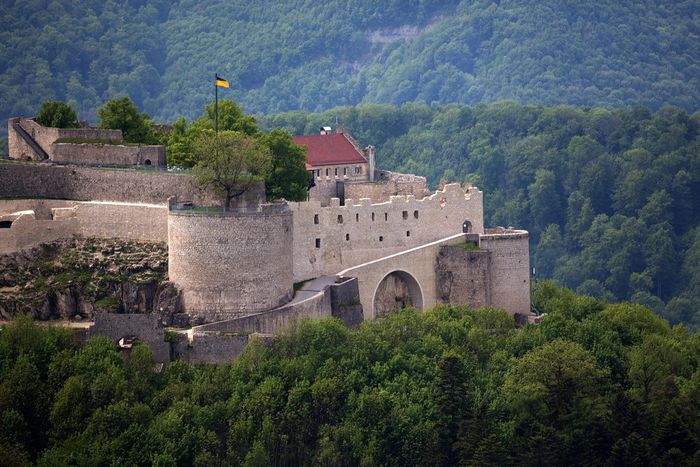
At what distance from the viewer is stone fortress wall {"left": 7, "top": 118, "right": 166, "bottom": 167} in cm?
9950

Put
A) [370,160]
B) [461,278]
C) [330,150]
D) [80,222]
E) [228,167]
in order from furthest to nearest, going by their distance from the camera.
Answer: [370,160], [330,150], [461,278], [80,222], [228,167]

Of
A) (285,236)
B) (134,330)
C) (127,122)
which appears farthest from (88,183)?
(134,330)

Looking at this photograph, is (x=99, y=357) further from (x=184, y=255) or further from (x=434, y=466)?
(x=434, y=466)

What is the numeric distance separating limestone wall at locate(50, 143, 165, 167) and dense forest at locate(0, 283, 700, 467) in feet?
39.8

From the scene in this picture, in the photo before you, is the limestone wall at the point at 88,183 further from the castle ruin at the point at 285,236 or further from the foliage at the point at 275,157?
the foliage at the point at 275,157

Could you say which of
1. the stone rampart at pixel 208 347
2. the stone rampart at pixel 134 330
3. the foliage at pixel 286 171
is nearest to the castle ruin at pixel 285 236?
the stone rampart at pixel 208 347

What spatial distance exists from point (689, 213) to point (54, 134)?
3625 inches

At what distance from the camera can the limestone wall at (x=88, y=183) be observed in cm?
9594

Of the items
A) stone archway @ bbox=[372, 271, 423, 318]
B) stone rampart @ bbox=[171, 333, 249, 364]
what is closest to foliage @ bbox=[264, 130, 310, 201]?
stone archway @ bbox=[372, 271, 423, 318]

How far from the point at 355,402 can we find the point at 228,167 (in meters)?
12.1

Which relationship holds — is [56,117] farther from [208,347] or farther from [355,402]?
[355,402]

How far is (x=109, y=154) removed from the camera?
99.7 meters

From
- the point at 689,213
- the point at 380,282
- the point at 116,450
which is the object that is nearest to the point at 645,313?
the point at 380,282

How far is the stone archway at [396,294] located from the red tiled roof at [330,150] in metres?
8.74
